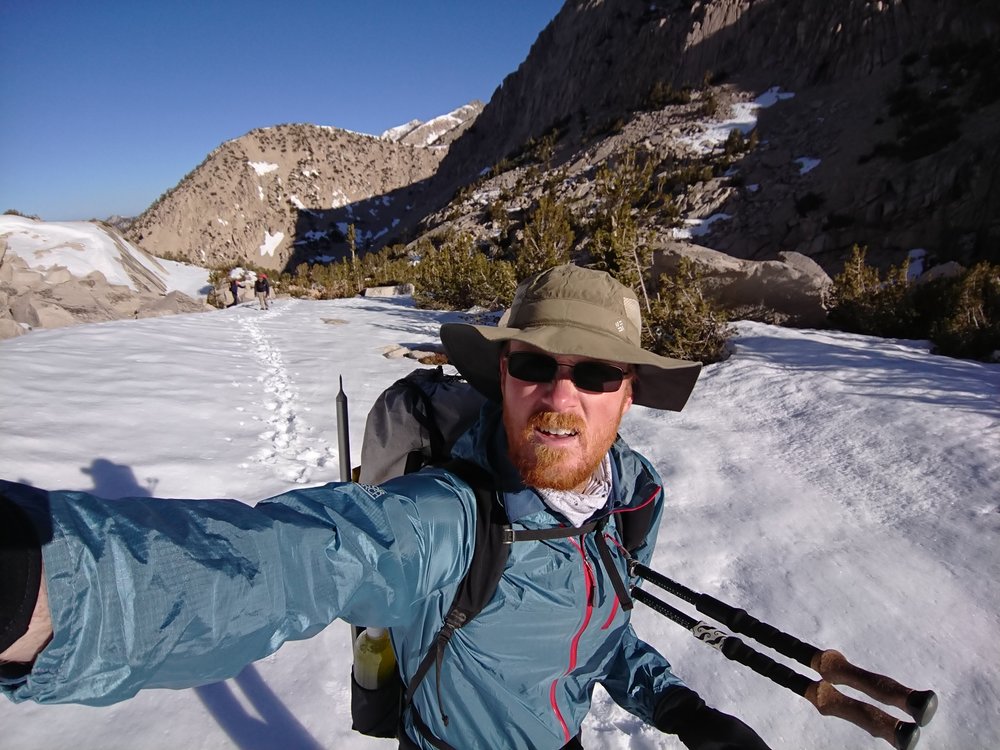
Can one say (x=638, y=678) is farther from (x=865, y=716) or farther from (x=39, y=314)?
(x=39, y=314)

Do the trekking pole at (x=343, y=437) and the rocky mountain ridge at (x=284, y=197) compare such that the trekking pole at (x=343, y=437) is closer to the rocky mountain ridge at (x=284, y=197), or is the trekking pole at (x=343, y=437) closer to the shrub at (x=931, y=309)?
the shrub at (x=931, y=309)

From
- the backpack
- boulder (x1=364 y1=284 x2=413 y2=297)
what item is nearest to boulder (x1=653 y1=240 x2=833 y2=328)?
the backpack

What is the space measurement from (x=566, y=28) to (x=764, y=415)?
64.8 metres

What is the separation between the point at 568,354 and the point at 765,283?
34.9 ft

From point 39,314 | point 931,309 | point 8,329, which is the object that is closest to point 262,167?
point 39,314

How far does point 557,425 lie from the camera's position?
1300mm

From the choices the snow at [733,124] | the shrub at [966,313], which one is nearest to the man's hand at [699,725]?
the shrub at [966,313]

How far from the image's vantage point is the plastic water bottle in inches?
58.6

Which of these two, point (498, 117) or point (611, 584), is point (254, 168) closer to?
point (498, 117)

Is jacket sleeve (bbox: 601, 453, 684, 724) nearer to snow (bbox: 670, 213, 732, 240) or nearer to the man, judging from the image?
the man

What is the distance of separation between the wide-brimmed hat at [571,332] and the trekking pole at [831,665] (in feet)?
2.23

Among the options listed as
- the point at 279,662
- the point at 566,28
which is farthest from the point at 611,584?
the point at 566,28

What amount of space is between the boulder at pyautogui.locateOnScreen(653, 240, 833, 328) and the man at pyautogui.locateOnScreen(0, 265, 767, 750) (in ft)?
31.3

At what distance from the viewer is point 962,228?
16.2 metres
